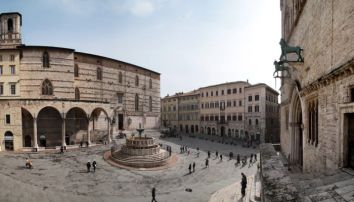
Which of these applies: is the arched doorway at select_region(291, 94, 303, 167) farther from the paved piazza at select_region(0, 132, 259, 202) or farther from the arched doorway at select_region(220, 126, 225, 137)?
the arched doorway at select_region(220, 126, 225, 137)

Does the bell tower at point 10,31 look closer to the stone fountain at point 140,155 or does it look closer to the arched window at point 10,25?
the arched window at point 10,25

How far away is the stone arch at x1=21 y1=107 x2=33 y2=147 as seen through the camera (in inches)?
1096

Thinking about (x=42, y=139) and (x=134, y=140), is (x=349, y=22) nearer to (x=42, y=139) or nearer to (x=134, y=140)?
(x=134, y=140)

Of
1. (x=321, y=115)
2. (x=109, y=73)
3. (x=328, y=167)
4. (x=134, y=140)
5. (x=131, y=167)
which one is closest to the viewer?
(x=328, y=167)

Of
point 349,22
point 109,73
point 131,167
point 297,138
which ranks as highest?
point 109,73

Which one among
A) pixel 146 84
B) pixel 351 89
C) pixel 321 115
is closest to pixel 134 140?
pixel 321 115

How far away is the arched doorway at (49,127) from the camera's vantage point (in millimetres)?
29333

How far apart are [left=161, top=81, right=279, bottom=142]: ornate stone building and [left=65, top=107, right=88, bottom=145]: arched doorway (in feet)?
93.0

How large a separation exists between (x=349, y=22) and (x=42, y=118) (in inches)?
1294

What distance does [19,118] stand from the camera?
26375 mm

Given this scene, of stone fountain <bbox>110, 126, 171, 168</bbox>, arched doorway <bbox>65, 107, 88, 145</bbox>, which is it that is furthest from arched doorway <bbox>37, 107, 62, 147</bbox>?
stone fountain <bbox>110, 126, 171, 168</bbox>

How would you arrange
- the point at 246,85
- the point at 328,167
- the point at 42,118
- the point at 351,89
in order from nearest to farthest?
the point at 351,89
the point at 328,167
the point at 42,118
the point at 246,85

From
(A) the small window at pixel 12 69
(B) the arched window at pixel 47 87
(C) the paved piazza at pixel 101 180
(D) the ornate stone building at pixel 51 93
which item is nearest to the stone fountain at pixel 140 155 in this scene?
(C) the paved piazza at pixel 101 180

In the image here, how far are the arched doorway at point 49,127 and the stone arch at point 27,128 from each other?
0.96 m
